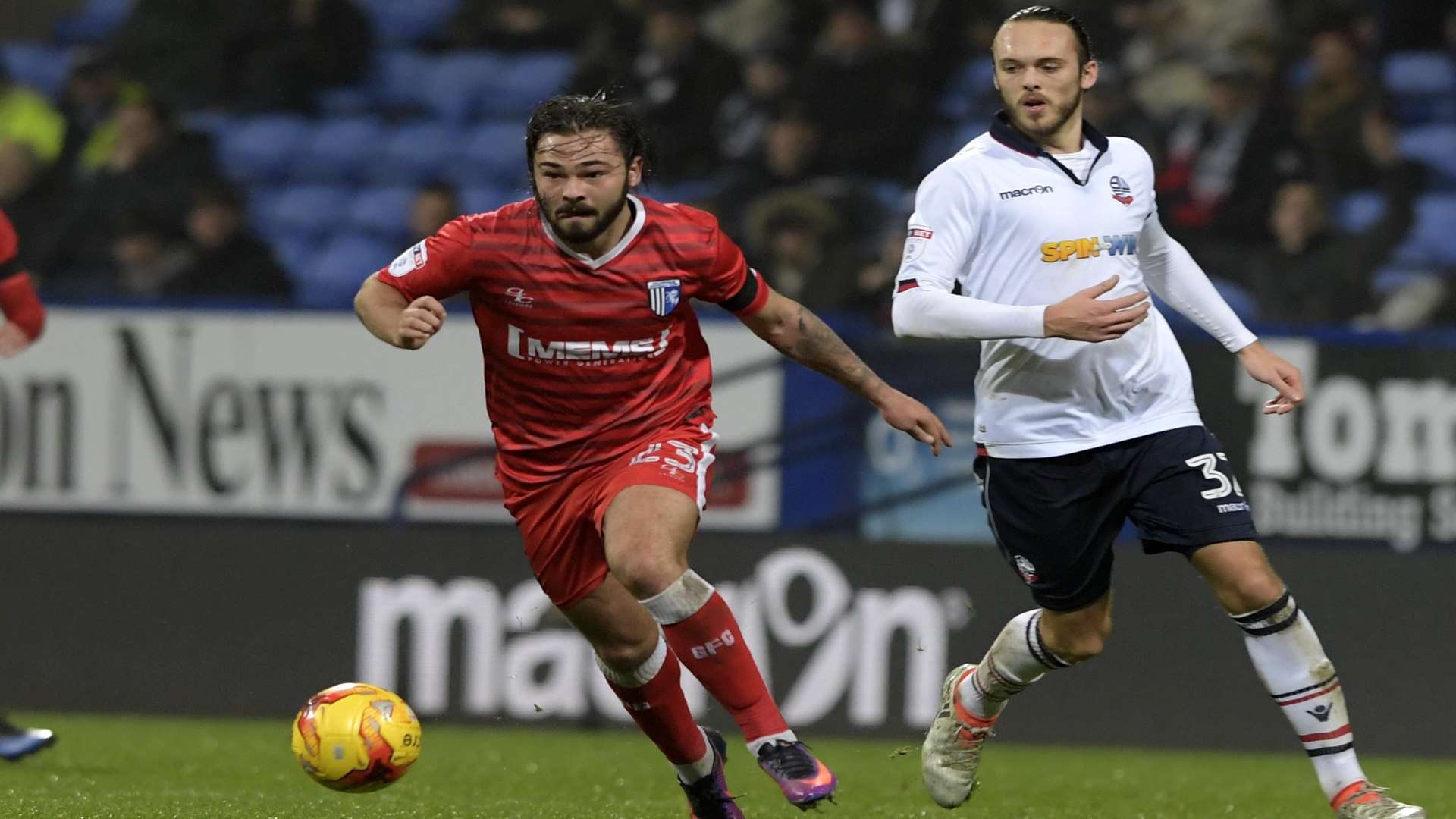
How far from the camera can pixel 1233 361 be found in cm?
919

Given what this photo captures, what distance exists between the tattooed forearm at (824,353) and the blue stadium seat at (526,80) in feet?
25.1

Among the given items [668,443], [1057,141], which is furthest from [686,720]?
[1057,141]

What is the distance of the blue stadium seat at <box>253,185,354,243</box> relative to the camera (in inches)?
488

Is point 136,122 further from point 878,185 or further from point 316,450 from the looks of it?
point 878,185

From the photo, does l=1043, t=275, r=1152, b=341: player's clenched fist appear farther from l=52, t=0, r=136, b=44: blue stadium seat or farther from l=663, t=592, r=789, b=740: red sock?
l=52, t=0, r=136, b=44: blue stadium seat

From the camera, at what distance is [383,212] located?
1243 centimetres

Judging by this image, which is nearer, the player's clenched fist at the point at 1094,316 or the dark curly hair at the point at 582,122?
the player's clenched fist at the point at 1094,316

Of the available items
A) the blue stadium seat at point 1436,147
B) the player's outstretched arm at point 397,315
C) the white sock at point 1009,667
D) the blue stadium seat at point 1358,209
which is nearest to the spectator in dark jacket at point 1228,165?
the blue stadium seat at point 1358,209

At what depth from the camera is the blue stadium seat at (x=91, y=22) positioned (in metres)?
13.9

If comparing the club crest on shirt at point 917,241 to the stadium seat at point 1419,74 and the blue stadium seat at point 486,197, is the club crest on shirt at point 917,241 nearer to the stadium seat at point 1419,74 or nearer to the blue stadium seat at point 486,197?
the blue stadium seat at point 486,197

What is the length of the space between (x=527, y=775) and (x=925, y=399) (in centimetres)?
268

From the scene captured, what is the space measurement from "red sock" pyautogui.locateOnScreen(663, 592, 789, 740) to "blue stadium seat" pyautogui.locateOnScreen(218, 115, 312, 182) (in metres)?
8.02

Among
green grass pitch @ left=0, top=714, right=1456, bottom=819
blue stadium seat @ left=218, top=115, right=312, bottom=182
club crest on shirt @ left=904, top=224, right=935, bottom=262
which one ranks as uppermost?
blue stadium seat @ left=218, top=115, right=312, bottom=182

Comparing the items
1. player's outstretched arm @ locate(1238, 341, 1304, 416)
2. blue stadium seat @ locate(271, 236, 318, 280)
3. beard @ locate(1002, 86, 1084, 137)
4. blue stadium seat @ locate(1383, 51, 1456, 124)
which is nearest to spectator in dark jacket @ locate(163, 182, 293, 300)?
blue stadium seat @ locate(271, 236, 318, 280)
